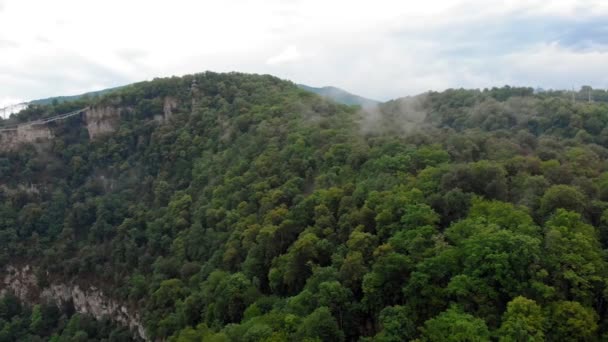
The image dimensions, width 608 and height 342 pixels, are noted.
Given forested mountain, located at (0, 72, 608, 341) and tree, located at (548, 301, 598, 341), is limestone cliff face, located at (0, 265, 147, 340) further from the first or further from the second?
tree, located at (548, 301, 598, 341)

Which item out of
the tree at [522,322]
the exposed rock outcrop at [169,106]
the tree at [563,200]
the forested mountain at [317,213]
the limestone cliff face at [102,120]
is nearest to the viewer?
the tree at [522,322]

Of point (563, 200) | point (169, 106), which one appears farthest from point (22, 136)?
point (563, 200)

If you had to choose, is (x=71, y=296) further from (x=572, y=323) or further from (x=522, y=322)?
(x=572, y=323)

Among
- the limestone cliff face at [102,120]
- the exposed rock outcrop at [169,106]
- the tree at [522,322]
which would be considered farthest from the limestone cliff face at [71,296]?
the tree at [522,322]

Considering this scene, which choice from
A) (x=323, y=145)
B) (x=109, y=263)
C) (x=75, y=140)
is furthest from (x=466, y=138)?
(x=75, y=140)

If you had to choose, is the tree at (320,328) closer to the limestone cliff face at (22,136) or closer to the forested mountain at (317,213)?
the forested mountain at (317,213)

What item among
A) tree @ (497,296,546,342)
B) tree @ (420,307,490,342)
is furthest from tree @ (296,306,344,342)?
tree @ (497,296,546,342)

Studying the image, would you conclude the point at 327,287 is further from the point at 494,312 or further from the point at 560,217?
the point at 560,217
